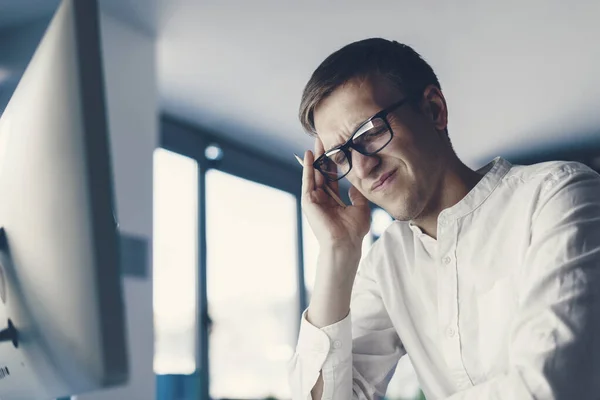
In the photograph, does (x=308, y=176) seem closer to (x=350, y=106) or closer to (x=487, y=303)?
(x=350, y=106)

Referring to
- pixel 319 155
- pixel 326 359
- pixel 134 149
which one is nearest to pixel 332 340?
pixel 326 359

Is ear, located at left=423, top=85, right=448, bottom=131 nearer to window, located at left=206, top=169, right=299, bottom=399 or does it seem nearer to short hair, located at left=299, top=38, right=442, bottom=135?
short hair, located at left=299, top=38, right=442, bottom=135

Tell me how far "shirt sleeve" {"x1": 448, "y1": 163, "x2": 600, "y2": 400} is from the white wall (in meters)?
2.53

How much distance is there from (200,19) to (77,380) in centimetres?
322

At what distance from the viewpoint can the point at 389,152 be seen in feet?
4.99

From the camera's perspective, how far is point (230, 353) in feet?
16.5

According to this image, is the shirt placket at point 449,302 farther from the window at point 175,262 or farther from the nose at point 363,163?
the window at point 175,262

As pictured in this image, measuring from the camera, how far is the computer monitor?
54 centimetres

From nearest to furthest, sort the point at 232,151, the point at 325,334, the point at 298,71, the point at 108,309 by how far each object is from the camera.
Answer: the point at 108,309, the point at 325,334, the point at 298,71, the point at 232,151

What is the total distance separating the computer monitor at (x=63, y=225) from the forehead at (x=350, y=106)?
95cm

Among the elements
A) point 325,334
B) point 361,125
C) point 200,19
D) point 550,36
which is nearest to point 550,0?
point 550,36

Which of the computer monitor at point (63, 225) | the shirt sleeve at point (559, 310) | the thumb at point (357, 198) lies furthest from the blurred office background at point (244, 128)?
the computer monitor at point (63, 225)

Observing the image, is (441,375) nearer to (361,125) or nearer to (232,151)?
(361,125)

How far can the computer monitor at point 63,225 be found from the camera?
54 centimetres
